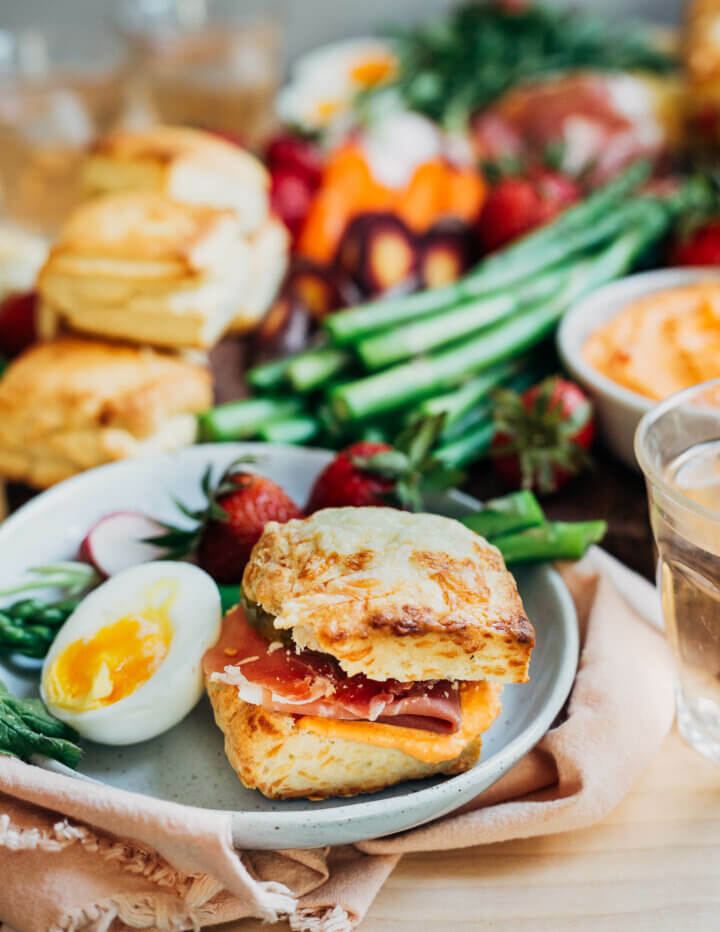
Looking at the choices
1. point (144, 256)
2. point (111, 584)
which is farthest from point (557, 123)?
point (111, 584)

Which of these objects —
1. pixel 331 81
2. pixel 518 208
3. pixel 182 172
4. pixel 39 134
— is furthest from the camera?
pixel 331 81

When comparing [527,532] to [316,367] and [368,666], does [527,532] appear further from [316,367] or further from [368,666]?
A: [316,367]

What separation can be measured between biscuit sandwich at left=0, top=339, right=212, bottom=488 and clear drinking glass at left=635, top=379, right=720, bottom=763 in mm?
1018

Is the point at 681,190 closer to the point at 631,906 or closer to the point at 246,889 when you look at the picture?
the point at 631,906

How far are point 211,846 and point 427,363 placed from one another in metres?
1.24

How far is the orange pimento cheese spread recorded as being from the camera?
74.0 inches

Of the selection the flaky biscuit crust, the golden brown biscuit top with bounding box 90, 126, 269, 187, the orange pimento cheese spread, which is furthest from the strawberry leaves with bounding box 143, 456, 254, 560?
the golden brown biscuit top with bounding box 90, 126, 269, 187

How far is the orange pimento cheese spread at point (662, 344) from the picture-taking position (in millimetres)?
1880

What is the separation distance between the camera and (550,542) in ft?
4.90

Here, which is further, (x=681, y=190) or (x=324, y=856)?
(x=681, y=190)

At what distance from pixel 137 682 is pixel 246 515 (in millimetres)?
344

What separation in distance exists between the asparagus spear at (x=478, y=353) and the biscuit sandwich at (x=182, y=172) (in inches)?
30.9

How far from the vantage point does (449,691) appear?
117cm

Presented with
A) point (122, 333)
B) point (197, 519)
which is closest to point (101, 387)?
point (122, 333)
